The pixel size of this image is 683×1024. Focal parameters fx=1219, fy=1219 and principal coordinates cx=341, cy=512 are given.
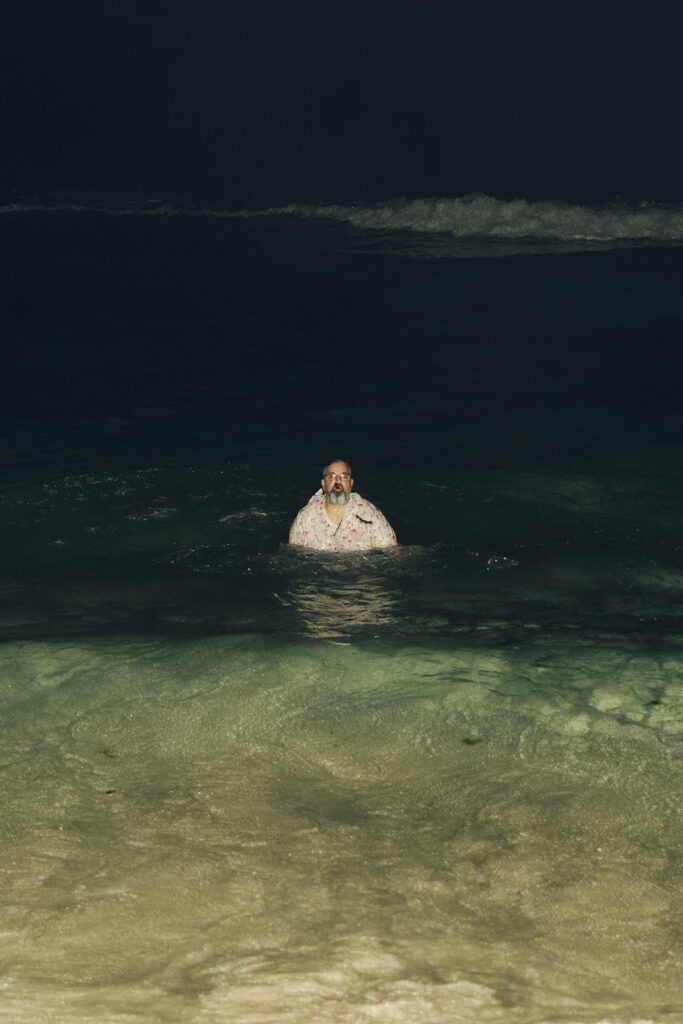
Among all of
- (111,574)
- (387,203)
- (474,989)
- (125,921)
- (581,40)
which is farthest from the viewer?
(581,40)

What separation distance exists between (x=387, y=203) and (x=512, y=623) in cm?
2793

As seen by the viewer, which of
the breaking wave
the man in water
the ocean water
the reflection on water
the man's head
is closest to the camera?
the ocean water

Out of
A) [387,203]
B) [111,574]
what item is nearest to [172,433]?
[111,574]

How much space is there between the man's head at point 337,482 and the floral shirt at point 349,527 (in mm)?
171

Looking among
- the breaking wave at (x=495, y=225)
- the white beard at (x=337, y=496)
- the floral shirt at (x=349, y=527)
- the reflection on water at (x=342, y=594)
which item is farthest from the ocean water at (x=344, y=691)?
the breaking wave at (x=495, y=225)

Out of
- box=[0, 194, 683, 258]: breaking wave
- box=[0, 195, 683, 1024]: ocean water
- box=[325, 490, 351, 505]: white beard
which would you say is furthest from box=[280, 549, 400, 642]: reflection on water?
box=[0, 194, 683, 258]: breaking wave

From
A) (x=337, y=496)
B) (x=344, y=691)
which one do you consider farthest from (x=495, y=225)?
(x=344, y=691)

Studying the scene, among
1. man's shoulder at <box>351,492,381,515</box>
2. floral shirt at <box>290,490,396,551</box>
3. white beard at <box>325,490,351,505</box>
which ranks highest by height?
white beard at <box>325,490,351,505</box>

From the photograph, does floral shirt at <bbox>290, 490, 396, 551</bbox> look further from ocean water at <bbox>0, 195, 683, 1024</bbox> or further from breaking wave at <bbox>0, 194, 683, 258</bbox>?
breaking wave at <bbox>0, 194, 683, 258</bbox>

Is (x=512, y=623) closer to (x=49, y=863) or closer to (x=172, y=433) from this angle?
(x=49, y=863)

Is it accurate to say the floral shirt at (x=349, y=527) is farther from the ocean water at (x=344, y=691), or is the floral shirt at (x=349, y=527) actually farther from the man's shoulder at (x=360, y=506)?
the ocean water at (x=344, y=691)

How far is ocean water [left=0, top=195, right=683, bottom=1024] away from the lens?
15.6ft

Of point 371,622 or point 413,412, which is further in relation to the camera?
point 413,412

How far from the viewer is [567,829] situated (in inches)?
227
